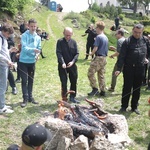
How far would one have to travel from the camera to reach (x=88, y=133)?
15.7ft

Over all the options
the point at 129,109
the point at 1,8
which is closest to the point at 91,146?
the point at 129,109

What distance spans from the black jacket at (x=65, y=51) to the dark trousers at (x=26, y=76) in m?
0.66

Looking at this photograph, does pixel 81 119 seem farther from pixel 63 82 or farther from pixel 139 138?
pixel 63 82

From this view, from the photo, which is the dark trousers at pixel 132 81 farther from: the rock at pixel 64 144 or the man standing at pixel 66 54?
the rock at pixel 64 144

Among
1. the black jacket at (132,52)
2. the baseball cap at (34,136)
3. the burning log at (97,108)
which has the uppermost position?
the black jacket at (132,52)

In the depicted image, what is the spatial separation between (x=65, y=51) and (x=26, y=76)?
42.3 inches

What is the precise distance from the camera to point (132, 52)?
6129mm

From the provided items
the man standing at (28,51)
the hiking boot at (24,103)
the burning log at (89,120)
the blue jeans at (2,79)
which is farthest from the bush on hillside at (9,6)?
the burning log at (89,120)

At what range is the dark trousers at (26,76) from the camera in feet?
21.3

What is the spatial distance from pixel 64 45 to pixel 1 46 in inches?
60.0

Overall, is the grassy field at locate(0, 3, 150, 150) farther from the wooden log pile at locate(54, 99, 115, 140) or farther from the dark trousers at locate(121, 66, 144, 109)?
the wooden log pile at locate(54, 99, 115, 140)

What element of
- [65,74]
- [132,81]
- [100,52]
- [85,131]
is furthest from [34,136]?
[100,52]

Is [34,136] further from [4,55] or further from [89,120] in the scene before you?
[4,55]

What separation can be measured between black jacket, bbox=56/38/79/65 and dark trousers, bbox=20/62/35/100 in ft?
2.17
